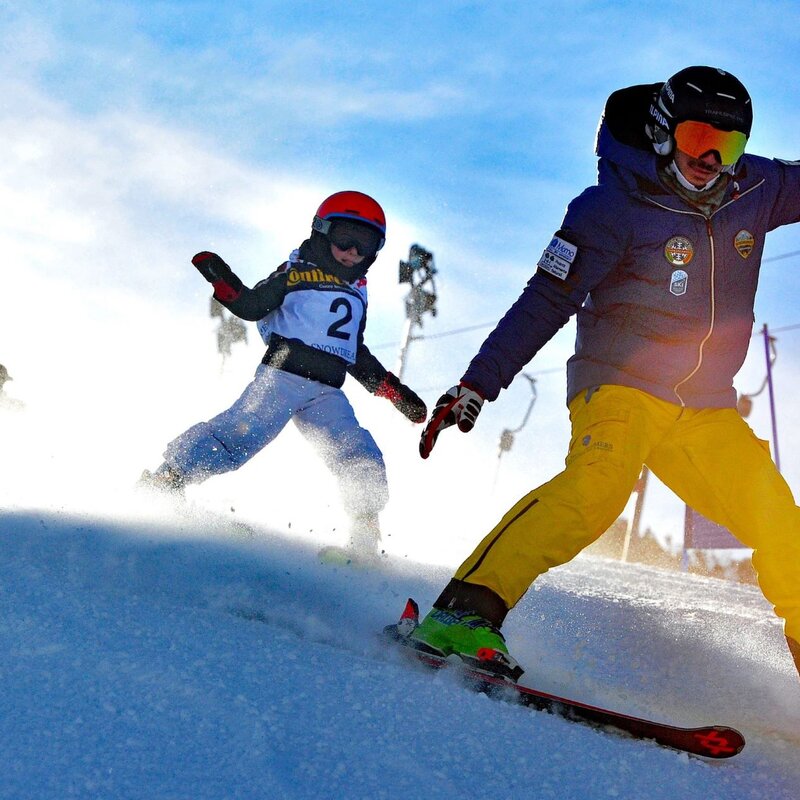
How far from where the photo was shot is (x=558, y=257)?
8.66 ft

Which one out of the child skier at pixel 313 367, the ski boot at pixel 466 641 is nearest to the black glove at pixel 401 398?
the child skier at pixel 313 367

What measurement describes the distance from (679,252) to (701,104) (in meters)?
0.44

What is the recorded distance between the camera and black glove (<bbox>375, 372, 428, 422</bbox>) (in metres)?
4.67

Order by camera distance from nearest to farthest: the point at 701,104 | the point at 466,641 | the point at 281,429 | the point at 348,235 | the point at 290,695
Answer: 1. the point at 290,695
2. the point at 466,641
3. the point at 701,104
4. the point at 281,429
5. the point at 348,235

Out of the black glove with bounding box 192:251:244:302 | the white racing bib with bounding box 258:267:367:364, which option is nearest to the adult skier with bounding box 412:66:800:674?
the white racing bib with bounding box 258:267:367:364

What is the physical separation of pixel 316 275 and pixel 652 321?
2.14 m

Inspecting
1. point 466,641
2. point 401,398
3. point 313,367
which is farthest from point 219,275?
point 466,641

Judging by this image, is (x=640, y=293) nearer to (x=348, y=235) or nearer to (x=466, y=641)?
(x=466, y=641)

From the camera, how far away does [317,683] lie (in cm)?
175

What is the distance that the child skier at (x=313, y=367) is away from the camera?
419 centimetres

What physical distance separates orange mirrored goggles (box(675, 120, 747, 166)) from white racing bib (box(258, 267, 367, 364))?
2116 millimetres

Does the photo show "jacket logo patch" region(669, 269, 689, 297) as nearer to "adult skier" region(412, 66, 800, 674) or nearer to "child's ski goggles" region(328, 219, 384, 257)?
"adult skier" region(412, 66, 800, 674)

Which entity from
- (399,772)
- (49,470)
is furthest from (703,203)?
(49,470)

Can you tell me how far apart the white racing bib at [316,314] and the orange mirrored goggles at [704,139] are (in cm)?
212
